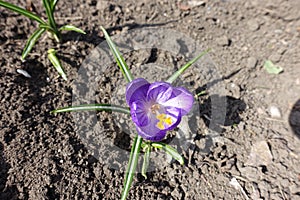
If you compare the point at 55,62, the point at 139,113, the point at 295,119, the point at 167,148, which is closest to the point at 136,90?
the point at 139,113

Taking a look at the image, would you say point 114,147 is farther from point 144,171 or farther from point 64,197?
point 64,197

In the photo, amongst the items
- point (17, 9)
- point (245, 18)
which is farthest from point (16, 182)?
point (245, 18)

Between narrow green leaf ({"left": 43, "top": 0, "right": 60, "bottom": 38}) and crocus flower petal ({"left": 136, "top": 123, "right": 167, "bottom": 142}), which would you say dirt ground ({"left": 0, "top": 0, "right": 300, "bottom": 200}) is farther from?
crocus flower petal ({"left": 136, "top": 123, "right": 167, "bottom": 142})

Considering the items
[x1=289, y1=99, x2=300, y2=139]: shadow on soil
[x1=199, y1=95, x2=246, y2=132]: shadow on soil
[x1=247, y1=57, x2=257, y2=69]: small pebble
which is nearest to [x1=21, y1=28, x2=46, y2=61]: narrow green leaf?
[x1=199, y1=95, x2=246, y2=132]: shadow on soil

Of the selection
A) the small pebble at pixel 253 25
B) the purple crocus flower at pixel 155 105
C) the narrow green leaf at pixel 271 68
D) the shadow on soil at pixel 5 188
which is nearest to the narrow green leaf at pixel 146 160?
the purple crocus flower at pixel 155 105

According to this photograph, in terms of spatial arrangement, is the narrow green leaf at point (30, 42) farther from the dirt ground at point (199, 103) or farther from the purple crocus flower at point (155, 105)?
the purple crocus flower at point (155, 105)

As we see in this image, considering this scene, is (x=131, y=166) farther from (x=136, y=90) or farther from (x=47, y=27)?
(x=47, y=27)

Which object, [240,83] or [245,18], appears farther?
[245,18]
